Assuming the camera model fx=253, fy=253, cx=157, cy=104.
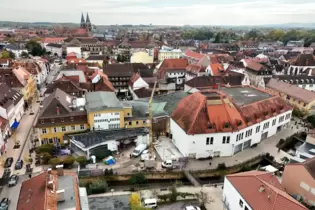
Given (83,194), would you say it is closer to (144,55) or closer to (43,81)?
(43,81)

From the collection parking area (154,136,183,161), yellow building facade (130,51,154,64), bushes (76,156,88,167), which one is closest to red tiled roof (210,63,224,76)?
yellow building facade (130,51,154,64)

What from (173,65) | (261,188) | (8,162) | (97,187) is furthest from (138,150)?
(173,65)

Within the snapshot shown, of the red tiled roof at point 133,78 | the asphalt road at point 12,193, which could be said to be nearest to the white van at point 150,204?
the asphalt road at point 12,193

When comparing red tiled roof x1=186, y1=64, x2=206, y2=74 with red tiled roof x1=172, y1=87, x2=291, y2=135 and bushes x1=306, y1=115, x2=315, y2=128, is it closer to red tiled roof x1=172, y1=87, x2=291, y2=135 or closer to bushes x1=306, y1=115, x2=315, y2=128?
bushes x1=306, y1=115, x2=315, y2=128

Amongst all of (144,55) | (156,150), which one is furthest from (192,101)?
(144,55)

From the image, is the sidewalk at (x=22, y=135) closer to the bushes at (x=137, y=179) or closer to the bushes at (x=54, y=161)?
the bushes at (x=54, y=161)

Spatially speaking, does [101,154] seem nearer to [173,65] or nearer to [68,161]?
[68,161]
